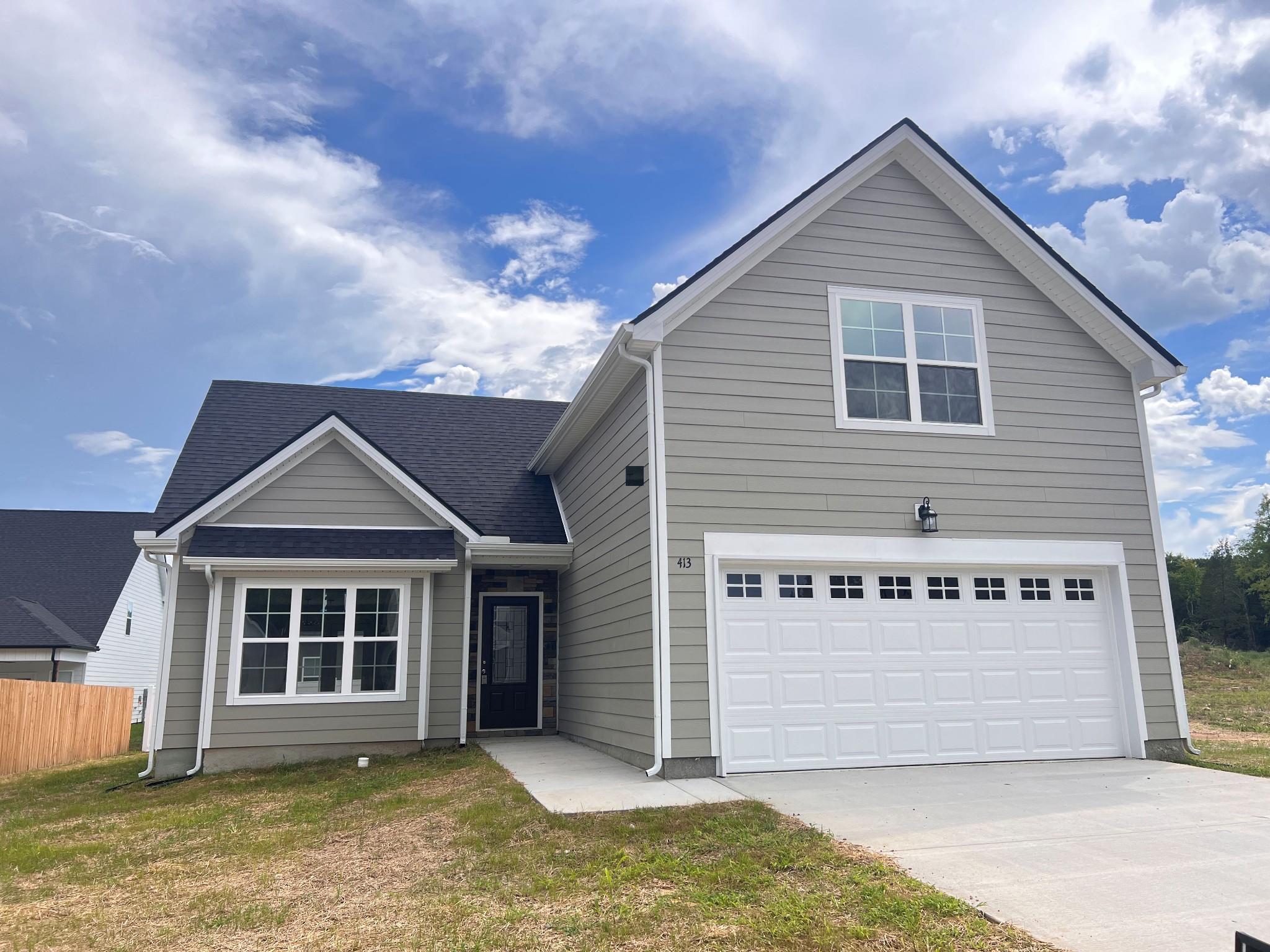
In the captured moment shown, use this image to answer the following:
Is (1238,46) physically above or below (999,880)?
above

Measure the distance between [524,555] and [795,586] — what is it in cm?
478

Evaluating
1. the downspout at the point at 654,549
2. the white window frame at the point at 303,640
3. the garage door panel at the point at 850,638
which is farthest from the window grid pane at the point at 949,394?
the white window frame at the point at 303,640

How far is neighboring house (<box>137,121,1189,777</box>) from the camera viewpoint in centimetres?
905

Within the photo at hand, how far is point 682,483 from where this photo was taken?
899cm

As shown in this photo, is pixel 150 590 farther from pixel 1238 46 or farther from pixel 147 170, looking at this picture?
pixel 1238 46

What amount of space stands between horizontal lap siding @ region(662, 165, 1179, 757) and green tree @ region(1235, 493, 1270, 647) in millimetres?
34014

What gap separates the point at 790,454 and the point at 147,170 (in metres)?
12.7

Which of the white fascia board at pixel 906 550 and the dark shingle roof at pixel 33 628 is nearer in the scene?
the white fascia board at pixel 906 550

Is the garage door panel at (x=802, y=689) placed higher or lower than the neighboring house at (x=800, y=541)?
lower

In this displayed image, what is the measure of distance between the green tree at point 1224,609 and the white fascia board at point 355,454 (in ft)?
118

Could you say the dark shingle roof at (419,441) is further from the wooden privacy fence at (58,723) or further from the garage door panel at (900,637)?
the garage door panel at (900,637)

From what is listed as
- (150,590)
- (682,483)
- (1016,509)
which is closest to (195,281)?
(150,590)

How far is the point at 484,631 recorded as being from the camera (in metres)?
13.5

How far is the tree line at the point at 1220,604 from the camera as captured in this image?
36.6 meters
